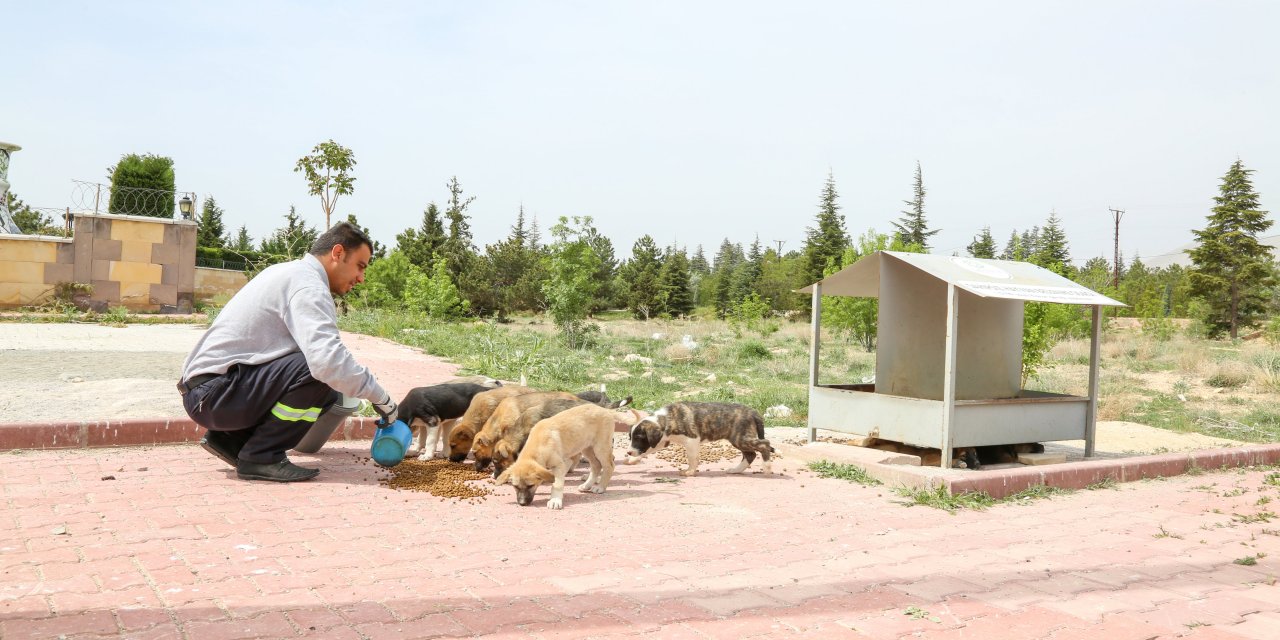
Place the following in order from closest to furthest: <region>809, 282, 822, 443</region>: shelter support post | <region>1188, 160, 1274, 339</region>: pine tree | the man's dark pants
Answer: the man's dark pants → <region>809, 282, 822, 443</region>: shelter support post → <region>1188, 160, 1274, 339</region>: pine tree

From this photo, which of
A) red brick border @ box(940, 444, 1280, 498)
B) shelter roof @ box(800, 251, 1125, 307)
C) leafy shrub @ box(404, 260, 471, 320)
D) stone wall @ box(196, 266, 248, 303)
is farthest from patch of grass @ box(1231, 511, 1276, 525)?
stone wall @ box(196, 266, 248, 303)

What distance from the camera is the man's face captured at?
20.5 feet

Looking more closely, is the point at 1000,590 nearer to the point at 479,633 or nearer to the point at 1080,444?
the point at 479,633

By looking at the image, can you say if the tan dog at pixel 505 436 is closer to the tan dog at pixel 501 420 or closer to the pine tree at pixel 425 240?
the tan dog at pixel 501 420

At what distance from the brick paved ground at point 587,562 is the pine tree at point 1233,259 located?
155ft

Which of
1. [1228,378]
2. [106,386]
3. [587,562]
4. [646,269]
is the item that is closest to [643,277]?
[646,269]

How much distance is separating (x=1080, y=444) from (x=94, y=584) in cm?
1046

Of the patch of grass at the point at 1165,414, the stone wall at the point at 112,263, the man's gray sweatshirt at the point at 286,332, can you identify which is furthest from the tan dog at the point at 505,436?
the stone wall at the point at 112,263

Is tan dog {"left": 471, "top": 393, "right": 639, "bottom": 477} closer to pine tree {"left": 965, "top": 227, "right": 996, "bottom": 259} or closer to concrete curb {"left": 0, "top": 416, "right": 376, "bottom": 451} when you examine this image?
concrete curb {"left": 0, "top": 416, "right": 376, "bottom": 451}

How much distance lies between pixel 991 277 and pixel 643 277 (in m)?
52.0

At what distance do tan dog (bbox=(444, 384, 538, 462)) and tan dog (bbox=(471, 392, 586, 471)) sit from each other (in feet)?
0.37

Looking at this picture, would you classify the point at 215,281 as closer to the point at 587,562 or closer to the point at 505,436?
the point at 505,436

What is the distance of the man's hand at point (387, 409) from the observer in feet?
20.1

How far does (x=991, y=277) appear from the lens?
8352 mm
